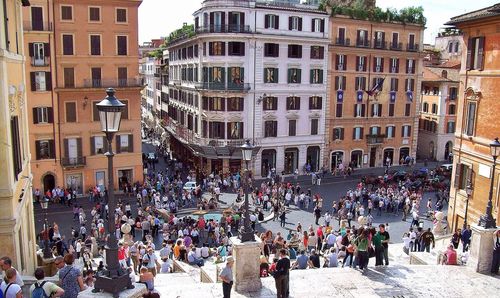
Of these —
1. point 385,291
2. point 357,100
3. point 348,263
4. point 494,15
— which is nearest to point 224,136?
point 357,100

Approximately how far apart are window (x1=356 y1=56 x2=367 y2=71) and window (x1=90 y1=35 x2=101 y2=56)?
23.5 metres

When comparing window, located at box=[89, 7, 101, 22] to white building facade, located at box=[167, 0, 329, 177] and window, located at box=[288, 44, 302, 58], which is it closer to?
white building facade, located at box=[167, 0, 329, 177]

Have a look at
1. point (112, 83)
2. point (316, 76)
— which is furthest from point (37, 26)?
point (316, 76)

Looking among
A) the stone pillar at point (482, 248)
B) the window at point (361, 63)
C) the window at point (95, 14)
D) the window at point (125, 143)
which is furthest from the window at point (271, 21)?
the stone pillar at point (482, 248)

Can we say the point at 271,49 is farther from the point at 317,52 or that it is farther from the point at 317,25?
the point at 317,25

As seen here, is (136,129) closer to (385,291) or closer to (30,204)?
(30,204)

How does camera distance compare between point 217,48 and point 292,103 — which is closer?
point 217,48

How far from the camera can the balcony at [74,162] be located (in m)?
35.4

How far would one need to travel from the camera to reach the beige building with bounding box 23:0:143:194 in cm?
3394

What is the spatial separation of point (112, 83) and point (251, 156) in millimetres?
24611

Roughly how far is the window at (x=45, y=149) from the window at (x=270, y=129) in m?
17.2

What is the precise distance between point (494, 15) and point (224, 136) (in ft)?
77.2

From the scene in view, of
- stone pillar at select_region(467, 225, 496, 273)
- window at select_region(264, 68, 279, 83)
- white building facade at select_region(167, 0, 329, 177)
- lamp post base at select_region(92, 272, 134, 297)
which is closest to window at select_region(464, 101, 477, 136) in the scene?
stone pillar at select_region(467, 225, 496, 273)

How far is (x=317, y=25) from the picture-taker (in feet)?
144
